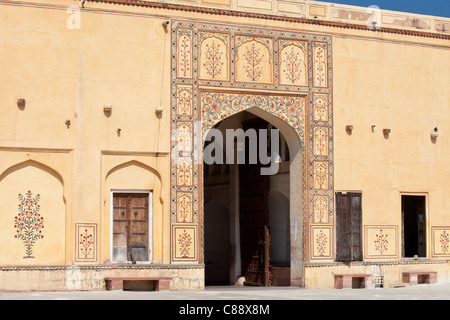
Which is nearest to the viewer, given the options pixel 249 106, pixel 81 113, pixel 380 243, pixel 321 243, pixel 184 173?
pixel 81 113

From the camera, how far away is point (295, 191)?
634 inches

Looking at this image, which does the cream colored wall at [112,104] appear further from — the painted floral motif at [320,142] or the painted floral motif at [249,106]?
the painted floral motif at [249,106]

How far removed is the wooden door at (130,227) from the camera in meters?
14.5

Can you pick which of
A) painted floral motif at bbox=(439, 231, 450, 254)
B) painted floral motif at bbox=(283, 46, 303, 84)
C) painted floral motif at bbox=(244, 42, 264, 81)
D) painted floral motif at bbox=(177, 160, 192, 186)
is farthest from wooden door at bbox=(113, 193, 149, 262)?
painted floral motif at bbox=(439, 231, 450, 254)

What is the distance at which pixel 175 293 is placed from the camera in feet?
45.6

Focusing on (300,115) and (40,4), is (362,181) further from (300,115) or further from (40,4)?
(40,4)

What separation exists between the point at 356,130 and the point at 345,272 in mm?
2678

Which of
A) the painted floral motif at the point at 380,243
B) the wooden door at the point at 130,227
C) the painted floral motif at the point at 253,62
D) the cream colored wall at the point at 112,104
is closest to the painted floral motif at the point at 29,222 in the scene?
the cream colored wall at the point at 112,104

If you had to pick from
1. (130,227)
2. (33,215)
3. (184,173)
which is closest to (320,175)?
(184,173)

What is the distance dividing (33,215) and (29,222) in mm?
130

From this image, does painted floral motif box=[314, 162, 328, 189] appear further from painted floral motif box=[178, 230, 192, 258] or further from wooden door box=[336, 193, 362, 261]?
painted floral motif box=[178, 230, 192, 258]

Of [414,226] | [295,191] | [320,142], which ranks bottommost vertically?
[414,226]

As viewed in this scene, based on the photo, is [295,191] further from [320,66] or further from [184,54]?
[184,54]
